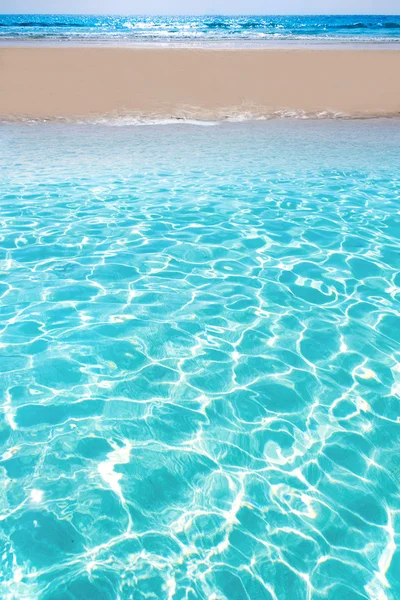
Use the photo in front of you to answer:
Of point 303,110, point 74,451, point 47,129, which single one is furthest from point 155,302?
point 303,110

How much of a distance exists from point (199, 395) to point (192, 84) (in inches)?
648

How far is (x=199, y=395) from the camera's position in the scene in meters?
4.46

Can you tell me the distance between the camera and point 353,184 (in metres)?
9.80

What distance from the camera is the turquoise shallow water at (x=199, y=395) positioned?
3135 millimetres

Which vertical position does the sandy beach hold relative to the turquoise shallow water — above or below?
above

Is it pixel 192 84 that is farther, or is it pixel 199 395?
pixel 192 84

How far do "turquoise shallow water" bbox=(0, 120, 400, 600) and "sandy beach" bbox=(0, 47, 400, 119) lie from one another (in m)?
8.03

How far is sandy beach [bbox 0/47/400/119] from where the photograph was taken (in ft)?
53.1

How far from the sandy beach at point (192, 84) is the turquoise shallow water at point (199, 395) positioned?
8.03 m

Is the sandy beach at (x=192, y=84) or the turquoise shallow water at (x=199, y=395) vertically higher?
the sandy beach at (x=192, y=84)

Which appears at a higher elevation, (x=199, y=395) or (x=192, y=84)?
(x=192, y=84)

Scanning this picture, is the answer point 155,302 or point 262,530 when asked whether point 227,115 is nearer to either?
point 155,302

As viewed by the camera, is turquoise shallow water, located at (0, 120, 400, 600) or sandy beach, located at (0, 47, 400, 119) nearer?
turquoise shallow water, located at (0, 120, 400, 600)

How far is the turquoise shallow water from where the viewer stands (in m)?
3.13
